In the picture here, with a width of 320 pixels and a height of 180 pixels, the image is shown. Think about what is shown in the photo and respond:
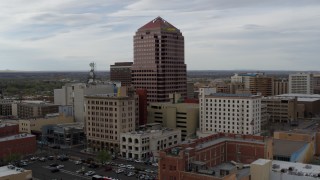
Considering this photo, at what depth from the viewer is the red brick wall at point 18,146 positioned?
7681cm

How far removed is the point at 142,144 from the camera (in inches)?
3113

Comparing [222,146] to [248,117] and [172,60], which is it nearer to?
[248,117]

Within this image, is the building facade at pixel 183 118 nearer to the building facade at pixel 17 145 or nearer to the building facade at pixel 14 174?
the building facade at pixel 17 145

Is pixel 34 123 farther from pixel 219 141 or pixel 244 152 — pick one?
pixel 244 152

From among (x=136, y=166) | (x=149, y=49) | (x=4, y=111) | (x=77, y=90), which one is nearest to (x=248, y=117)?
(x=136, y=166)

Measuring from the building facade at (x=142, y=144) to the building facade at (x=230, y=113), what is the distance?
644 inches

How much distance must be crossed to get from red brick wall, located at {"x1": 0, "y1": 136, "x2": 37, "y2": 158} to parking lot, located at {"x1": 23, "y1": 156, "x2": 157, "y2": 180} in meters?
5.33

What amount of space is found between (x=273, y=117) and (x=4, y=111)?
Answer: 3596 inches

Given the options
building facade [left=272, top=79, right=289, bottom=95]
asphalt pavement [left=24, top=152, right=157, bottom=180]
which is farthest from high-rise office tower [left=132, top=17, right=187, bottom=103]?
building facade [left=272, top=79, right=289, bottom=95]

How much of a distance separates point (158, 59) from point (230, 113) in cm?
3130

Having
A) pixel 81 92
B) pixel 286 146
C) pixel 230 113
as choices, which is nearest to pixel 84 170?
pixel 286 146

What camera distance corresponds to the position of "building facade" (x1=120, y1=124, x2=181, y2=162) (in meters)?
78.7

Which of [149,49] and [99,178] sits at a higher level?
[149,49]

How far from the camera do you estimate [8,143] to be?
77.6 meters
